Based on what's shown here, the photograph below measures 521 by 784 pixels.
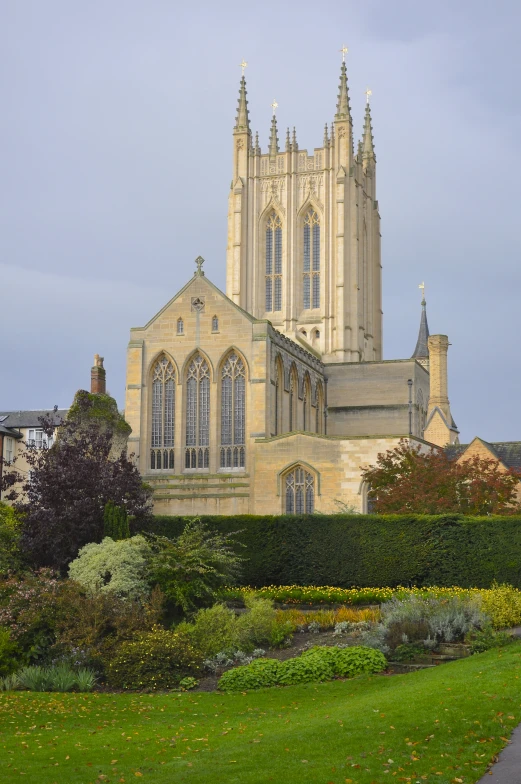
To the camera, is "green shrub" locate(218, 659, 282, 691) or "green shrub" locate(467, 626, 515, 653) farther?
"green shrub" locate(467, 626, 515, 653)

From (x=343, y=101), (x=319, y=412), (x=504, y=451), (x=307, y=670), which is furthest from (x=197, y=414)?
(x=343, y=101)

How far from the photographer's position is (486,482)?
123 feet

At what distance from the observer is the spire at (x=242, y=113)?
76.3 m

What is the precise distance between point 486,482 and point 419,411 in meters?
26.7

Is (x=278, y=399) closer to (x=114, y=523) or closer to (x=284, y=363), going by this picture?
(x=284, y=363)

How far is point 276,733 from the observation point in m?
13.1

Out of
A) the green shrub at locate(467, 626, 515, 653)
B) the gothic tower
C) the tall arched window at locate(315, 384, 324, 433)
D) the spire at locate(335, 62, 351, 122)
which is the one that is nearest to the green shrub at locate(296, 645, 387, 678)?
the green shrub at locate(467, 626, 515, 653)

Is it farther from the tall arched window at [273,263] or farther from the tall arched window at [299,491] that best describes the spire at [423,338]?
the tall arched window at [299,491]

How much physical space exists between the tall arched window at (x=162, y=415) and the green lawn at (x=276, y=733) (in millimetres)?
32055

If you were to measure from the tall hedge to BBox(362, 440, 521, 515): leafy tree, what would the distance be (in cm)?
364

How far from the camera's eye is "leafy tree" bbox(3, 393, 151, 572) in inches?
1160

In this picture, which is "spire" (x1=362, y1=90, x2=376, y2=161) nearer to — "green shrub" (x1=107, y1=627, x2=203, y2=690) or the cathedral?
the cathedral

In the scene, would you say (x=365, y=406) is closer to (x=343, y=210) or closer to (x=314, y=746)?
(x=343, y=210)

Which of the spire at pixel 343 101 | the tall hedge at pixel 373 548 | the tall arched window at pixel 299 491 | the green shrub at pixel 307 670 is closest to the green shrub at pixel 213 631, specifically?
the green shrub at pixel 307 670
